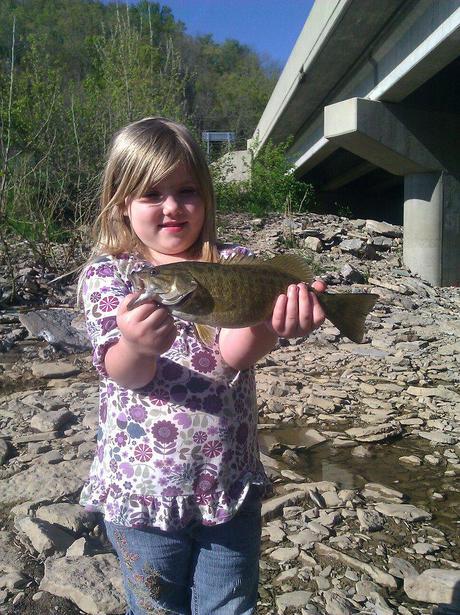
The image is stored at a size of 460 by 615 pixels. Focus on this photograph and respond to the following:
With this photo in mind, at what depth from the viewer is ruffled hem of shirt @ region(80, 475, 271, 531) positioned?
1.83 meters

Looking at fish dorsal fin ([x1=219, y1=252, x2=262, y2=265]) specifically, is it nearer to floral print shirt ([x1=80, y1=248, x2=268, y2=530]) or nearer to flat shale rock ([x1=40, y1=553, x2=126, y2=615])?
floral print shirt ([x1=80, y1=248, x2=268, y2=530])

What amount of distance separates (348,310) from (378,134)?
37.3ft

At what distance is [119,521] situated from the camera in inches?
73.0

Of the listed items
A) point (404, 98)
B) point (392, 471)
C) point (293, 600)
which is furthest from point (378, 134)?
point (293, 600)

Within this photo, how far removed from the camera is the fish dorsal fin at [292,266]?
6.31 ft

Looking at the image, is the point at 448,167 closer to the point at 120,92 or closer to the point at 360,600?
the point at 120,92

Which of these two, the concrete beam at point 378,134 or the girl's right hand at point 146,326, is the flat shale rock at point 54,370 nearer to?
the girl's right hand at point 146,326

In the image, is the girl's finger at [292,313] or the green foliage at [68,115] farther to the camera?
the green foliage at [68,115]

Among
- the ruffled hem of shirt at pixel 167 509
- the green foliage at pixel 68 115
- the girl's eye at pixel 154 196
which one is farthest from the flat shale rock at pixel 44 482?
the green foliage at pixel 68 115

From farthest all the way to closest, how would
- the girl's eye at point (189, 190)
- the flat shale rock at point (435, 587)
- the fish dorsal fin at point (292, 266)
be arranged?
the flat shale rock at point (435, 587) < the girl's eye at point (189, 190) < the fish dorsal fin at point (292, 266)

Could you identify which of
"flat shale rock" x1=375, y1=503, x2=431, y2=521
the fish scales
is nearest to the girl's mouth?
the fish scales

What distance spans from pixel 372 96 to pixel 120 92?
17.1ft

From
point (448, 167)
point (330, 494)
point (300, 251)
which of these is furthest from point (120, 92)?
point (330, 494)

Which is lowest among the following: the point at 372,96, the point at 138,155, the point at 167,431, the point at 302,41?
the point at 167,431
